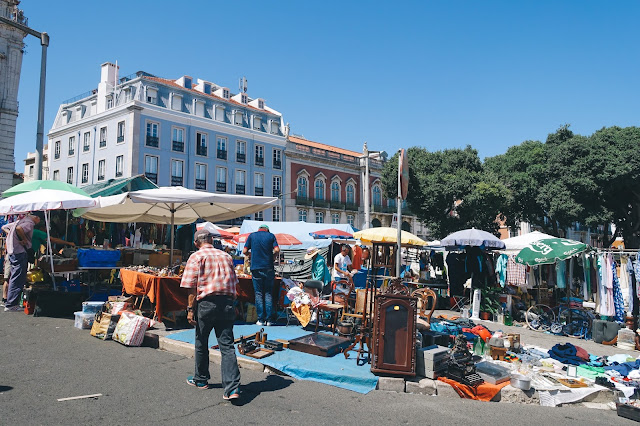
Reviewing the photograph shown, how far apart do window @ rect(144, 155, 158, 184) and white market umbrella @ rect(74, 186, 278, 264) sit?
21.7 metres

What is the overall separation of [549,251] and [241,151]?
31113 millimetres

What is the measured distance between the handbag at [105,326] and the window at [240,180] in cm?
3100

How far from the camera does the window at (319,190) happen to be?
42.8 meters

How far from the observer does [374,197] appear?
157ft

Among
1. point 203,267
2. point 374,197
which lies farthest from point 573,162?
point 203,267

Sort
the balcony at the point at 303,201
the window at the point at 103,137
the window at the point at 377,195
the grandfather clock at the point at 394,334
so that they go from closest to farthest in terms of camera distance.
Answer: the grandfather clock at the point at 394,334
the window at the point at 103,137
the balcony at the point at 303,201
the window at the point at 377,195

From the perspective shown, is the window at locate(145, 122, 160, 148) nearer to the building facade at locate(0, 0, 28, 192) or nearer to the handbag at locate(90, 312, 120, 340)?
the building facade at locate(0, 0, 28, 192)

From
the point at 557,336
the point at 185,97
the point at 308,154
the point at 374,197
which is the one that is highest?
the point at 185,97

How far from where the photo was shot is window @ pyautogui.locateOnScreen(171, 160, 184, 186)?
34075mm

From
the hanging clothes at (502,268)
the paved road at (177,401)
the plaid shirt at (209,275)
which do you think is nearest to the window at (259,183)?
the hanging clothes at (502,268)

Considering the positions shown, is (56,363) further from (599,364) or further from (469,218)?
(469,218)

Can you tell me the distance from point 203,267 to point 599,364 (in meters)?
6.38

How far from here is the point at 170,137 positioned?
1342 inches

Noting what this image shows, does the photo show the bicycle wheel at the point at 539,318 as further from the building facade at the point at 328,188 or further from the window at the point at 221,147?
the window at the point at 221,147
